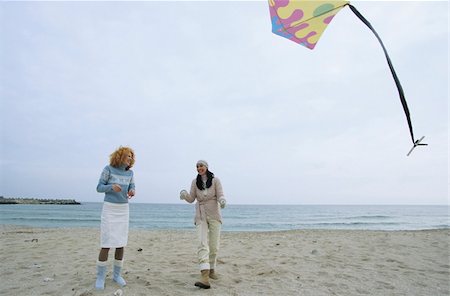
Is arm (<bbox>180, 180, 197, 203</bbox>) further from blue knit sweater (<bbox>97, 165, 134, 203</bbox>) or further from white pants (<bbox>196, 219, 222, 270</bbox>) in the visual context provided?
blue knit sweater (<bbox>97, 165, 134, 203</bbox>)

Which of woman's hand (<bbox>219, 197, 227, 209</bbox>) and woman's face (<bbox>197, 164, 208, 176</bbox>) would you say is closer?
woman's hand (<bbox>219, 197, 227, 209</bbox>)

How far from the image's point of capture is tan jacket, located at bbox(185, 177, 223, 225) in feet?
14.1

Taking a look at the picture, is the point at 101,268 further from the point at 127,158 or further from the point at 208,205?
the point at 208,205

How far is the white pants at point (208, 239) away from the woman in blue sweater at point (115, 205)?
3.31 feet

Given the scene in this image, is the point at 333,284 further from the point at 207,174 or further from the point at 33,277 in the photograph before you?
the point at 33,277

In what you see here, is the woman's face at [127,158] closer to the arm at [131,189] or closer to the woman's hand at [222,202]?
the arm at [131,189]

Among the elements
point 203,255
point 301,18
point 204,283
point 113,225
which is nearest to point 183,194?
point 203,255

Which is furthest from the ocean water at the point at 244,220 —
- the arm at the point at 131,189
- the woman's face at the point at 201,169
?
the arm at the point at 131,189

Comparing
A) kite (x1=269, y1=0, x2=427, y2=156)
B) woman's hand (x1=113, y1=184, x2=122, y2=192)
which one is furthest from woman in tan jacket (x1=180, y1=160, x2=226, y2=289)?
kite (x1=269, y1=0, x2=427, y2=156)

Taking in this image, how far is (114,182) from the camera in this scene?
3.82 meters

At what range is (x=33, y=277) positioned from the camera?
168 inches

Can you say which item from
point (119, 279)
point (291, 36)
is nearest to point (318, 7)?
point (291, 36)

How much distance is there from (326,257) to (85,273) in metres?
4.30

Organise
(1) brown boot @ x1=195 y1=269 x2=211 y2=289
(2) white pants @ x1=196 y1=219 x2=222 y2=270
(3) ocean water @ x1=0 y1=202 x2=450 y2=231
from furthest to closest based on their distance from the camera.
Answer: (3) ocean water @ x1=0 y1=202 x2=450 y2=231, (2) white pants @ x1=196 y1=219 x2=222 y2=270, (1) brown boot @ x1=195 y1=269 x2=211 y2=289
